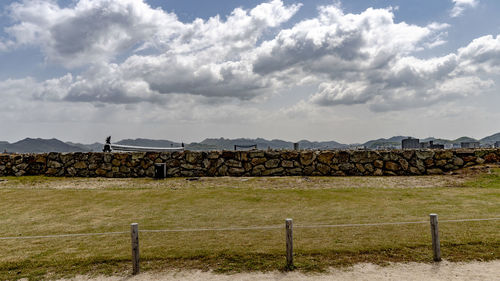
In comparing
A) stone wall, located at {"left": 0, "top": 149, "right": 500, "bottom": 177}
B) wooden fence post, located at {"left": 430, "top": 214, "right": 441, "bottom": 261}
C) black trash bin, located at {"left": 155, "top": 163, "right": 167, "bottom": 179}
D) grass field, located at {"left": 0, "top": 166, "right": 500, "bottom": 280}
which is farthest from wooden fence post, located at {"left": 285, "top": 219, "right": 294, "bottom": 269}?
black trash bin, located at {"left": 155, "top": 163, "right": 167, "bottom": 179}

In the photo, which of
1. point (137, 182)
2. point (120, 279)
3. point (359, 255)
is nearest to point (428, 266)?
point (359, 255)

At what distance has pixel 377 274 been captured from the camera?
6.82m

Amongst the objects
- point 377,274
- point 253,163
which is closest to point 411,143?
point 253,163

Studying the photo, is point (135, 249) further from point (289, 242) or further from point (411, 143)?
point (411, 143)

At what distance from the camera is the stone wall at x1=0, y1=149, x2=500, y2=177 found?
64.5ft

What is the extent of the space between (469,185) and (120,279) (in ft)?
51.7

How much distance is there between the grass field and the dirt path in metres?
0.32

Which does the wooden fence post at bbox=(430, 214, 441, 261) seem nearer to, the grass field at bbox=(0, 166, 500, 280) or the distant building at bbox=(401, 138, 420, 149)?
the grass field at bbox=(0, 166, 500, 280)

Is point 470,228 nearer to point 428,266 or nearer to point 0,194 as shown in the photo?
point 428,266

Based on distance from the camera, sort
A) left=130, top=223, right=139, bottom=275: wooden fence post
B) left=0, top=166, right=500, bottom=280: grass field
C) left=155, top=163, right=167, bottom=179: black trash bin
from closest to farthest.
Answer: left=130, top=223, right=139, bottom=275: wooden fence post, left=0, top=166, right=500, bottom=280: grass field, left=155, top=163, right=167, bottom=179: black trash bin

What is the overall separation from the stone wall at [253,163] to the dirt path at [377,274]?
13003mm

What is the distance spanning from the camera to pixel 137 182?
18938 mm

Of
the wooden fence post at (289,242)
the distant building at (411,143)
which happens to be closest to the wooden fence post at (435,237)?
the wooden fence post at (289,242)

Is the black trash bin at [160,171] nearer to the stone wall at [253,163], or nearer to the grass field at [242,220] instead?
the stone wall at [253,163]
